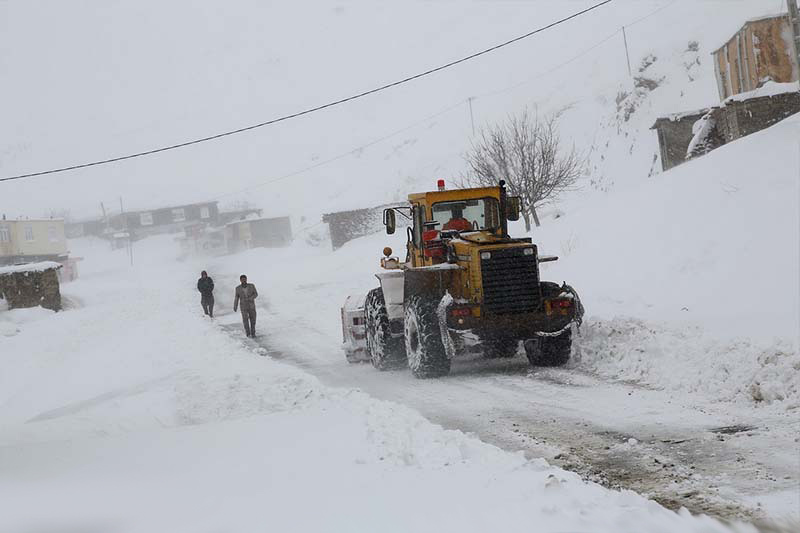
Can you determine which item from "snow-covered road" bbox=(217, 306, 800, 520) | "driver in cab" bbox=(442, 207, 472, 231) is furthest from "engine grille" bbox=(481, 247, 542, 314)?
"driver in cab" bbox=(442, 207, 472, 231)

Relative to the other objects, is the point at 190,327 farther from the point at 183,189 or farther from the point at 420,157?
the point at 183,189

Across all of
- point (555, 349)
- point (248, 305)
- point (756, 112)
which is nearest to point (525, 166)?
point (756, 112)

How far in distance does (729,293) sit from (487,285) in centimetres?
429

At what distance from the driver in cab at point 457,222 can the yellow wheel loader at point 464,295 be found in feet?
0.05

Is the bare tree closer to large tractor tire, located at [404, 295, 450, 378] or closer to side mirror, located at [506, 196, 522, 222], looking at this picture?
side mirror, located at [506, 196, 522, 222]

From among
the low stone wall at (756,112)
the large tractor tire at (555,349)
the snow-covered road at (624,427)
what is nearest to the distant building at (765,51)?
the low stone wall at (756,112)

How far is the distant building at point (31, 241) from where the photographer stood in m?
40.7

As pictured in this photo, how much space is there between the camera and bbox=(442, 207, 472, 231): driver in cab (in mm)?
11156

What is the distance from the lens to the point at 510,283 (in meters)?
9.86

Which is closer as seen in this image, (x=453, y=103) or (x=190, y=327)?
(x=190, y=327)

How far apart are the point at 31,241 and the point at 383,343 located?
133 ft

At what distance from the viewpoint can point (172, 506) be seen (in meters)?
4.17

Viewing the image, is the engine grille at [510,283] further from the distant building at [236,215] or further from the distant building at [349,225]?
the distant building at [236,215]

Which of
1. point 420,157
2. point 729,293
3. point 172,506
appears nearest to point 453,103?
point 420,157
